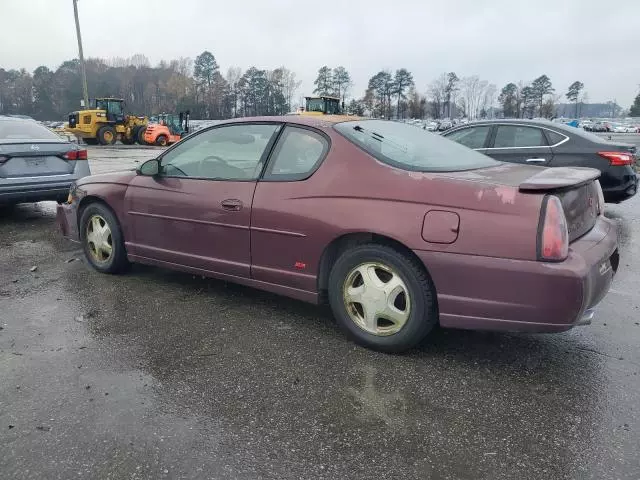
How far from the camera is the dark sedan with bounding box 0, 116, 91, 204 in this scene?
6.38m

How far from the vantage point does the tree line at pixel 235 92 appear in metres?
89.1

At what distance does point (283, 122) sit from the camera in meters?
3.68

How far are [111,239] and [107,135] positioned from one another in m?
26.4

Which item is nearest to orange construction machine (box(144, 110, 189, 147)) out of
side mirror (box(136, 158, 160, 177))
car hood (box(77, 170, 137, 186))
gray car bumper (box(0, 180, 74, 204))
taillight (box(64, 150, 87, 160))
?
taillight (box(64, 150, 87, 160))

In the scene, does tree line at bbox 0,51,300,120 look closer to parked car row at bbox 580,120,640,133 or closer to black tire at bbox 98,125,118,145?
parked car row at bbox 580,120,640,133

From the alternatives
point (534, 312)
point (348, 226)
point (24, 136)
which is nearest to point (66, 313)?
point (348, 226)

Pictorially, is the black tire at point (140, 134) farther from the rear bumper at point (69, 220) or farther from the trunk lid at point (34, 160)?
the rear bumper at point (69, 220)

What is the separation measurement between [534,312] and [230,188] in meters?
2.14

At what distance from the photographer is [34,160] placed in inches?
260

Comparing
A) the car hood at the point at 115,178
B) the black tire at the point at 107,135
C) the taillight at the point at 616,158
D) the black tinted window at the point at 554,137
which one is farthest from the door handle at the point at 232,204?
the black tire at the point at 107,135

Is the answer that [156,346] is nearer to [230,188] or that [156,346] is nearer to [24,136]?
[230,188]

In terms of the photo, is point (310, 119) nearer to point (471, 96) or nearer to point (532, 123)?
point (532, 123)

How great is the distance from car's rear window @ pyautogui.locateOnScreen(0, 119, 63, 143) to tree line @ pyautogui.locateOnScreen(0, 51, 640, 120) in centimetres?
7241

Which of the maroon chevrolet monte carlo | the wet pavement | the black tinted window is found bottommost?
the wet pavement
